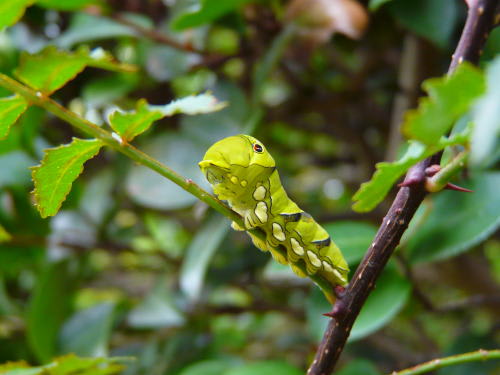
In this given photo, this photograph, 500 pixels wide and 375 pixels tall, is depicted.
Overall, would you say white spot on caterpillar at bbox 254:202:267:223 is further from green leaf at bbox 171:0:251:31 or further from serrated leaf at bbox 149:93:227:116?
green leaf at bbox 171:0:251:31

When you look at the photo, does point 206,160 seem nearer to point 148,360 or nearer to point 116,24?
point 116,24

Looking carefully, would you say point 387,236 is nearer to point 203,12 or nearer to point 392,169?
point 392,169

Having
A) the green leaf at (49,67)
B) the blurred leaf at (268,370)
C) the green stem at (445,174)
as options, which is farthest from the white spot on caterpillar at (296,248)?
the blurred leaf at (268,370)

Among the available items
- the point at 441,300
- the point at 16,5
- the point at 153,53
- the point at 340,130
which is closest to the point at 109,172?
the point at 153,53

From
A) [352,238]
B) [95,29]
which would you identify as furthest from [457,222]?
[95,29]

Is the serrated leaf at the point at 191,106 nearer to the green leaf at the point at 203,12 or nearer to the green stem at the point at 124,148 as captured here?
the green stem at the point at 124,148
